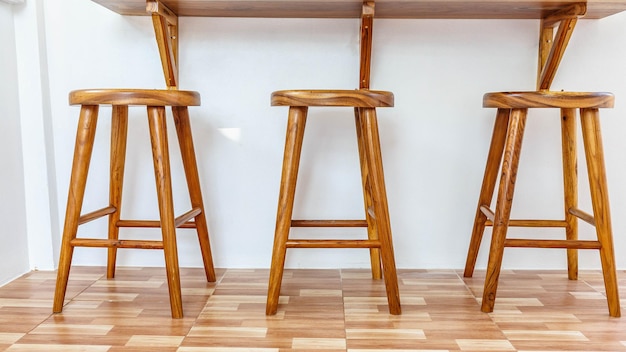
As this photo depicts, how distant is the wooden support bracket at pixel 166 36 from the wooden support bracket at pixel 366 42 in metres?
0.63

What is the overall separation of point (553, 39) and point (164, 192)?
54.8 inches

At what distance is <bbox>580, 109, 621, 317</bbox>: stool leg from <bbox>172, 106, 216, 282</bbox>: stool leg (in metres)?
1.18

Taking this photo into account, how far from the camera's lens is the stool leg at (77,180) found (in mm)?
1483

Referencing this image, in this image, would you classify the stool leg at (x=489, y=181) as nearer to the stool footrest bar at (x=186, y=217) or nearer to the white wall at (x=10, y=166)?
the stool footrest bar at (x=186, y=217)

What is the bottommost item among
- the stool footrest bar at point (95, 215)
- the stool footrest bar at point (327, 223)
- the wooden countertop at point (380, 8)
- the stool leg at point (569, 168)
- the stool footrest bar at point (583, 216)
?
the stool footrest bar at point (327, 223)

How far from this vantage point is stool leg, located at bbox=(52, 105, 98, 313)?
1.48 metres

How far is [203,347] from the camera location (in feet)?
4.30

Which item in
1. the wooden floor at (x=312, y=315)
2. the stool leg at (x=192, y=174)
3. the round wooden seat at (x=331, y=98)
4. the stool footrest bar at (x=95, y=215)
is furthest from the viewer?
the stool leg at (x=192, y=174)

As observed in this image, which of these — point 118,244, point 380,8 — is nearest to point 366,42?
point 380,8

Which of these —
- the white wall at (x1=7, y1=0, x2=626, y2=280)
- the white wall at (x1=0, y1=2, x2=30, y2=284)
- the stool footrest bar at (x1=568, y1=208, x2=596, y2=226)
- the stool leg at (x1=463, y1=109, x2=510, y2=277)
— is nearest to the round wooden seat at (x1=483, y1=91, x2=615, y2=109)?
the stool leg at (x1=463, y1=109, x2=510, y2=277)

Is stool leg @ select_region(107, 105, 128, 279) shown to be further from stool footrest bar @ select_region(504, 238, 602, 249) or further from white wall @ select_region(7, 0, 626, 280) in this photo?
stool footrest bar @ select_region(504, 238, 602, 249)

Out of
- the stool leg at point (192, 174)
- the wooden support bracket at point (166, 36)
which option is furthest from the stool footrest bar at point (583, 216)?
the wooden support bracket at point (166, 36)

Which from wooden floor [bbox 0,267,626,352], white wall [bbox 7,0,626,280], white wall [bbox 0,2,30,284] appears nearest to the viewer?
wooden floor [bbox 0,267,626,352]

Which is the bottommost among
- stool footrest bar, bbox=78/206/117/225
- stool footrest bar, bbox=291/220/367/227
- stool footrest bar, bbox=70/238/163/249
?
stool footrest bar, bbox=70/238/163/249
